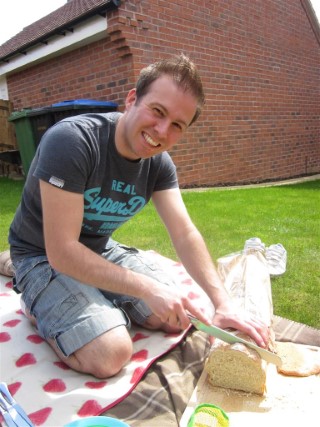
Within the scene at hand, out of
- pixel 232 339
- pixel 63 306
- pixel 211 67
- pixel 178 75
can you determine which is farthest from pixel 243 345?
pixel 211 67

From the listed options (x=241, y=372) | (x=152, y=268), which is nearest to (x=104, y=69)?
(x=152, y=268)

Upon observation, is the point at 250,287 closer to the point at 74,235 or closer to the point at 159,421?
the point at 159,421

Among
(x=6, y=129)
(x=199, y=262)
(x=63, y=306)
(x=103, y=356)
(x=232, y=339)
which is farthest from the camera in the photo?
(x=6, y=129)

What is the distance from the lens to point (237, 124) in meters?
8.09

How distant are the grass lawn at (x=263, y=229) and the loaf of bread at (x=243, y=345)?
28cm

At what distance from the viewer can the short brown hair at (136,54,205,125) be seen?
1746mm

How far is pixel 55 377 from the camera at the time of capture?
1.79 meters

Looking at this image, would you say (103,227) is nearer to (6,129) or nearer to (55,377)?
(55,377)

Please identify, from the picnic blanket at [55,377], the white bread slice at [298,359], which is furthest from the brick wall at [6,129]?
the white bread slice at [298,359]

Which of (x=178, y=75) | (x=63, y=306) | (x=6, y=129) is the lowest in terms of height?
(x=63, y=306)

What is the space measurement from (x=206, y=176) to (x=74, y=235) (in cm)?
588

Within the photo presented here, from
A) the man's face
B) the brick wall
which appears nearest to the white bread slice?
the man's face

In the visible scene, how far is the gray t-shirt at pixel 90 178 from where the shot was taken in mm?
1703

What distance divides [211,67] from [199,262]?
6.05 meters
